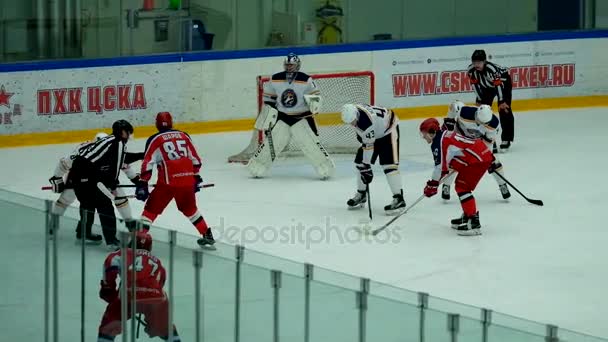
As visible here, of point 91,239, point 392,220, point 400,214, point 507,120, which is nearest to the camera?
point 91,239

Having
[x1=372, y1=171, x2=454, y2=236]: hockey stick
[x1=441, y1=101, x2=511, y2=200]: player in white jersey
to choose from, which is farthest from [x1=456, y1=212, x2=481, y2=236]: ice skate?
[x1=441, y1=101, x2=511, y2=200]: player in white jersey

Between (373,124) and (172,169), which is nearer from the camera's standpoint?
(172,169)

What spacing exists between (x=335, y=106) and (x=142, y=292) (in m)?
8.49

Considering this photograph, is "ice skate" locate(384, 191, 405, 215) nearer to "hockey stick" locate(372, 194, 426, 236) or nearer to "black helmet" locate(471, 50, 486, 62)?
"hockey stick" locate(372, 194, 426, 236)

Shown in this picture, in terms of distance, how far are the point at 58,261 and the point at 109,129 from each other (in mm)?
8621

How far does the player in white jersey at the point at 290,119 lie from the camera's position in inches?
544

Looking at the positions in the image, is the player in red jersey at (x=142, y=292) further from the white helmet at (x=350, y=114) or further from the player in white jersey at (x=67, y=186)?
the white helmet at (x=350, y=114)

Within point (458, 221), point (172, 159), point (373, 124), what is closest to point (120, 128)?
point (172, 159)

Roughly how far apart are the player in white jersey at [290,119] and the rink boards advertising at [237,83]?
239 centimetres

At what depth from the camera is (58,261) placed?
24.4 ft

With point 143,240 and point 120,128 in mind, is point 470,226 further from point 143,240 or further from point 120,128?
point 143,240

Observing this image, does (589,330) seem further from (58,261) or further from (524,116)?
(524,116)

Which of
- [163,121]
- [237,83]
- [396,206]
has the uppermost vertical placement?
[237,83]

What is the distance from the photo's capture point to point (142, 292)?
7.11m
